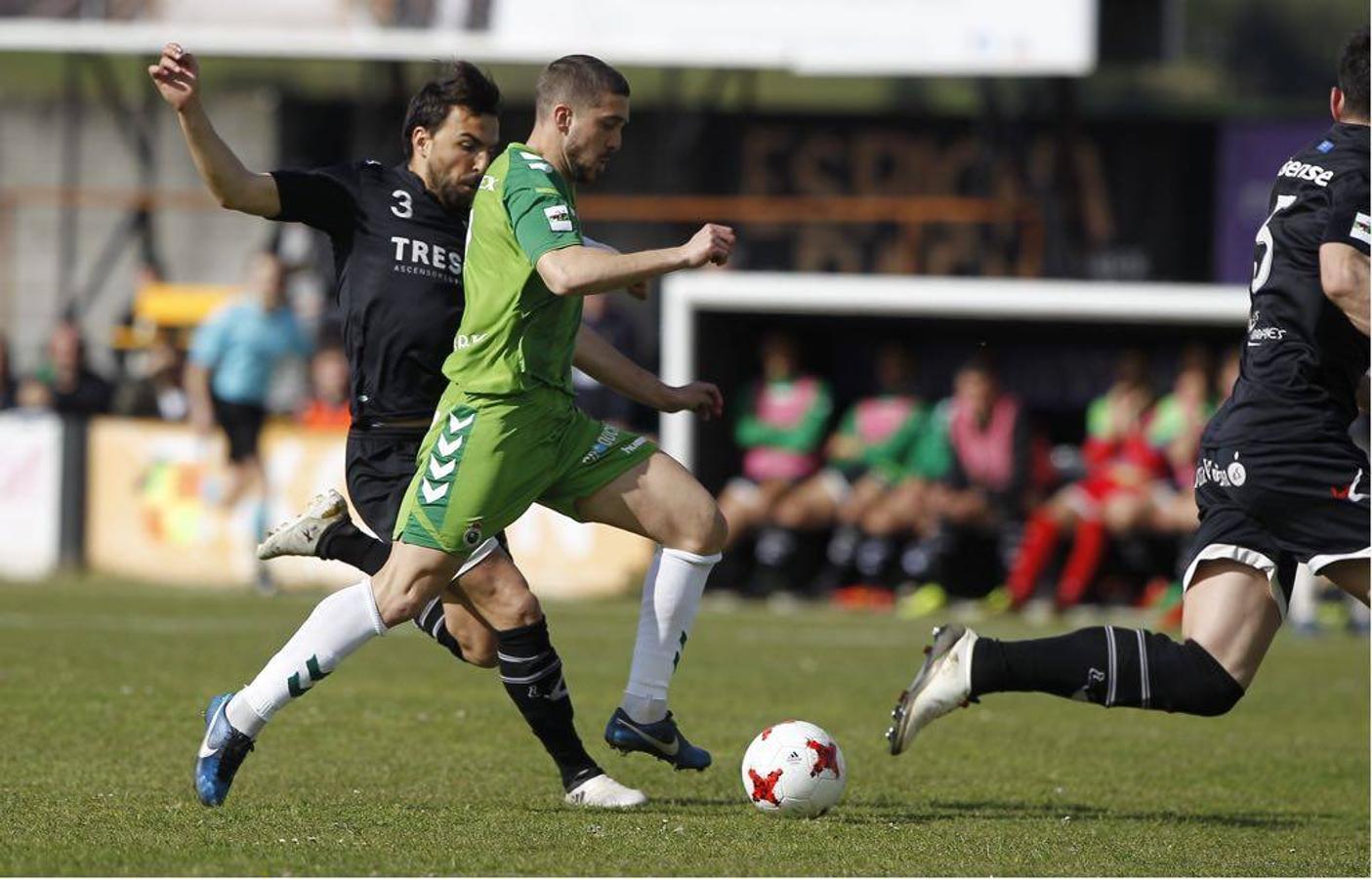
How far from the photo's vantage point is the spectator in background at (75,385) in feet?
59.0

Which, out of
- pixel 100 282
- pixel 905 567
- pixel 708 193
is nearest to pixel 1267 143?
pixel 708 193

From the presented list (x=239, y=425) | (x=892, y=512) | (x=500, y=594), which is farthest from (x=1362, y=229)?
(x=239, y=425)

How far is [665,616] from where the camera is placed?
682 centimetres

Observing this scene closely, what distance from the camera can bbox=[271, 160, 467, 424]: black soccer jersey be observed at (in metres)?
6.89

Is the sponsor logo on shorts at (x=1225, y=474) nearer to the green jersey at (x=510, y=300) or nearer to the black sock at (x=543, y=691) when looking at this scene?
the green jersey at (x=510, y=300)

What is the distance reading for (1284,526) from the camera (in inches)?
232

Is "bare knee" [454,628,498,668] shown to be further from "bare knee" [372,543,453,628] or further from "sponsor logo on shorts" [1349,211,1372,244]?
"sponsor logo on shorts" [1349,211,1372,244]

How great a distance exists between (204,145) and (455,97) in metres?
0.80

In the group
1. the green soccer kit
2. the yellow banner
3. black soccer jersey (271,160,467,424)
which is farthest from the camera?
the yellow banner

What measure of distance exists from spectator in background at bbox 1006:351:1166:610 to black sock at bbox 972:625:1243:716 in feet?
31.7

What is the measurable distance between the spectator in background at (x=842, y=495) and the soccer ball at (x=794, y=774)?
978 cm

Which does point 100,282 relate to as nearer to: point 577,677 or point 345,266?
point 577,677

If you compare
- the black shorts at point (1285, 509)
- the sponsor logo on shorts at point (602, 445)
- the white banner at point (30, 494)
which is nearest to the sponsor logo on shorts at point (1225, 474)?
the black shorts at point (1285, 509)

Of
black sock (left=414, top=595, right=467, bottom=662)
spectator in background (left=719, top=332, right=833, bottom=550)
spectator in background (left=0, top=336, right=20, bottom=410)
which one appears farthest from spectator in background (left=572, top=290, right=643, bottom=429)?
black sock (left=414, top=595, right=467, bottom=662)
